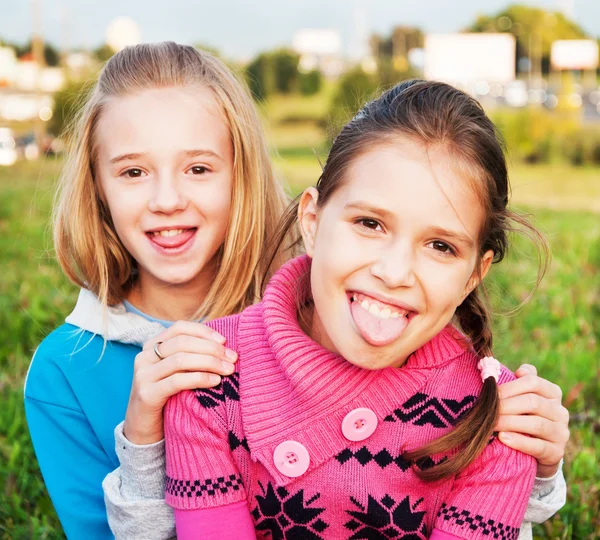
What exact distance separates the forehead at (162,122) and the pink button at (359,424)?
1073 millimetres

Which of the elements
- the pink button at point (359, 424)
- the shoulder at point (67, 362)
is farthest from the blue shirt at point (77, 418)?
the pink button at point (359, 424)

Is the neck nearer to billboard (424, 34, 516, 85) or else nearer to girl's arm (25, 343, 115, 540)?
girl's arm (25, 343, 115, 540)

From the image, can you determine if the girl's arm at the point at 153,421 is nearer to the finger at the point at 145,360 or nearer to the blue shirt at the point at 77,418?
the finger at the point at 145,360

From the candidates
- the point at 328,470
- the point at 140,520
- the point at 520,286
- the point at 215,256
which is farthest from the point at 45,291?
the point at 328,470

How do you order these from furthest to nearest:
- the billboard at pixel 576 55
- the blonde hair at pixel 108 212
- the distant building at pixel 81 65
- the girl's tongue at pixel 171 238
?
the billboard at pixel 576 55, the distant building at pixel 81 65, the blonde hair at pixel 108 212, the girl's tongue at pixel 171 238

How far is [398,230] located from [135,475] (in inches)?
36.1

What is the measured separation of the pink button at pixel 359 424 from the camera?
1.86m

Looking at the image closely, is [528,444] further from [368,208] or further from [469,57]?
[469,57]

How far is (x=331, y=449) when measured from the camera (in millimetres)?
1876

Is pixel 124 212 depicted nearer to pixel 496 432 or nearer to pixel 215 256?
pixel 215 256

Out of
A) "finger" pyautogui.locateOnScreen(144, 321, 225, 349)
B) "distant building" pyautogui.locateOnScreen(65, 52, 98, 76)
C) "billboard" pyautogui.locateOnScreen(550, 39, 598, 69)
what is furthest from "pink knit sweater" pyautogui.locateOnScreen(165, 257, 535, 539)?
"billboard" pyautogui.locateOnScreen(550, 39, 598, 69)

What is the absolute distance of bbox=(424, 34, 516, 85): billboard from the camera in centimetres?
3253

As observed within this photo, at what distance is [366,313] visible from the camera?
5.92 feet

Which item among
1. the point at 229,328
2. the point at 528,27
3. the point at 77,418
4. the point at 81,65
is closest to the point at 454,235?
the point at 229,328
